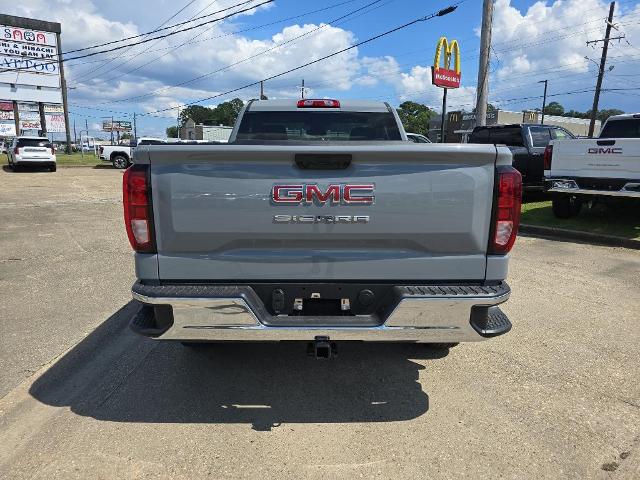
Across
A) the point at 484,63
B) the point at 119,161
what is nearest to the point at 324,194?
the point at 484,63

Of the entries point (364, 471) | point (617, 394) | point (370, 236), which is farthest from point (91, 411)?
point (617, 394)

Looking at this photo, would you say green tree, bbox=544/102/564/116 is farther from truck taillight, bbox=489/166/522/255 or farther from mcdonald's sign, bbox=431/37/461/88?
truck taillight, bbox=489/166/522/255

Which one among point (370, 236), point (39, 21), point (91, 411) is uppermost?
point (39, 21)

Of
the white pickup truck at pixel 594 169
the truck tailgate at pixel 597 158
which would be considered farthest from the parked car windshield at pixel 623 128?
the truck tailgate at pixel 597 158

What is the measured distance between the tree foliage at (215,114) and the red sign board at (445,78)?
91.6m

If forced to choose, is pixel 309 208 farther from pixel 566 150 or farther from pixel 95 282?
pixel 566 150

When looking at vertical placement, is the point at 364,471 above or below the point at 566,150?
below

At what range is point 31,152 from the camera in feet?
75.5

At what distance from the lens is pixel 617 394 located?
3.34 m

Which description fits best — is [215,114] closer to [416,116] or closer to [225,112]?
[225,112]

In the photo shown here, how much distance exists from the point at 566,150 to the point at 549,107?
441ft

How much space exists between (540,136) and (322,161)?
1125 cm

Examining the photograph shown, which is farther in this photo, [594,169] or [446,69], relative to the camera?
[446,69]

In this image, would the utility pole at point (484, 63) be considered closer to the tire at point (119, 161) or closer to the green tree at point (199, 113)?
the tire at point (119, 161)
